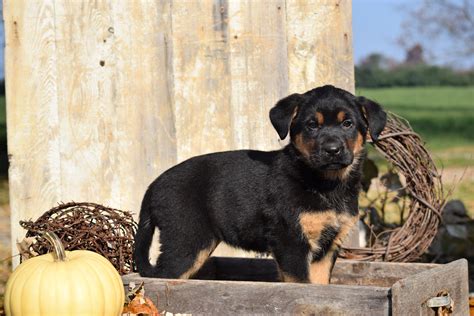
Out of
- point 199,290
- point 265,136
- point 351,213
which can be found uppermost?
point 265,136

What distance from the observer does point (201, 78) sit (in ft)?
21.2

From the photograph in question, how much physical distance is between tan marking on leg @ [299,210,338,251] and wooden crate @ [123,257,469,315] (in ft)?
1.34

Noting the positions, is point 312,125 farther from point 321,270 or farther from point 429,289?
point 429,289

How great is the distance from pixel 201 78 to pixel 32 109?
1.27 m

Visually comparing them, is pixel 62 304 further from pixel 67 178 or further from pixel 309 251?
pixel 67 178

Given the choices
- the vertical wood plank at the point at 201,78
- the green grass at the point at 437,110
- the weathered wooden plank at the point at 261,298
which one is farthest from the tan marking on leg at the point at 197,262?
the green grass at the point at 437,110

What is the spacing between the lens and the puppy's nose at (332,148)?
189 inches

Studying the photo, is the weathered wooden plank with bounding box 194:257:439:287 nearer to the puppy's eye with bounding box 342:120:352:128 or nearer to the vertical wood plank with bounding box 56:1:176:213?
the vertical wood plank with bounding box 56:1:176:213

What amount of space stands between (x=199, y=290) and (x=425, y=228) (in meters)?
2.11

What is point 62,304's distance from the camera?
14.6ft

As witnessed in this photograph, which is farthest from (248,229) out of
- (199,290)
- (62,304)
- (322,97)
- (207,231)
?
(62,304)

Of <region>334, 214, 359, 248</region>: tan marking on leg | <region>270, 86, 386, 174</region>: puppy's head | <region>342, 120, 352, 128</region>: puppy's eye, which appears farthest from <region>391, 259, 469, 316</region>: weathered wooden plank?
<region>342, 120, 352, 128</region>: puppy's eye

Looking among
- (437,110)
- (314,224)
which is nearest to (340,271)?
(314,224)

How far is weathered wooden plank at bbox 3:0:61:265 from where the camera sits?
6.37 meters
